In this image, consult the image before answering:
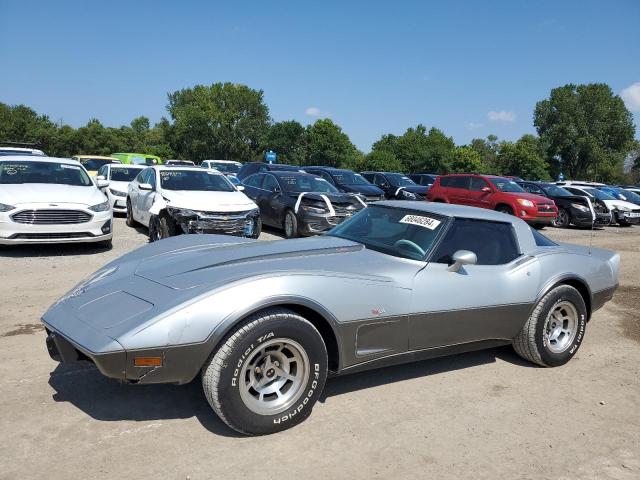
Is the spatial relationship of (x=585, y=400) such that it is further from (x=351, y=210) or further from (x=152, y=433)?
(x=351, y=210)

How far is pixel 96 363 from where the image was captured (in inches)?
110

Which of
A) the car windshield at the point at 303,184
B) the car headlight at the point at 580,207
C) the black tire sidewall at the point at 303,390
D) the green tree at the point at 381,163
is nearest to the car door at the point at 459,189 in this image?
the car headlight at the point at 580,207

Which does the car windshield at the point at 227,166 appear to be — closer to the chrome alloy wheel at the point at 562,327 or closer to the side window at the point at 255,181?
the side window at the point at 255,181

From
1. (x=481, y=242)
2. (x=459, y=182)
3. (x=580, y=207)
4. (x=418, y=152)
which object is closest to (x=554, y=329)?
(x=481, y=242)

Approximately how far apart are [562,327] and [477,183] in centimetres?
1350

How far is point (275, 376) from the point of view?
3.20 m

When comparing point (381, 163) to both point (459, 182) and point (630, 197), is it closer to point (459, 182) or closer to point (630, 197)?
point (630, 197)

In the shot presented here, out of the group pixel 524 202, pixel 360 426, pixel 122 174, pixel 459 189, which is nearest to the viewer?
pixel 360 426

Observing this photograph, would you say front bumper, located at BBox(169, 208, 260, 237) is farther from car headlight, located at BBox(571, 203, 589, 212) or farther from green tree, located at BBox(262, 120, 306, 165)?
green tree, located at BBox(262, 120, 306, 165)

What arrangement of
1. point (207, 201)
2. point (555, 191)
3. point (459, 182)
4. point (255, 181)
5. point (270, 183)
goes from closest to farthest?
point (207, 201), point (270, 183), point (255, 181), point (459, 182), point (555, 191)

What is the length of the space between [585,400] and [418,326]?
1496 millimetres

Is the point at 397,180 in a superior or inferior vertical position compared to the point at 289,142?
inferior

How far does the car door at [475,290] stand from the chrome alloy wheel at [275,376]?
0.89m

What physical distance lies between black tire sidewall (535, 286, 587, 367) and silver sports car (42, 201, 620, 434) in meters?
0.01
